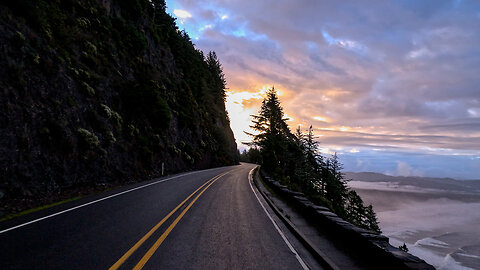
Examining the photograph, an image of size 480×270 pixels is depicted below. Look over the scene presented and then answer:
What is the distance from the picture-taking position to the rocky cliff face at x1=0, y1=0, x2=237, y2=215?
29.6 feet

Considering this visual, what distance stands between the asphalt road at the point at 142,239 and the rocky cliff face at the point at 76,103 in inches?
112

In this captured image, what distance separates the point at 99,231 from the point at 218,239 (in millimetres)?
3017

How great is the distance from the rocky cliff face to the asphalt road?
285 centimetres

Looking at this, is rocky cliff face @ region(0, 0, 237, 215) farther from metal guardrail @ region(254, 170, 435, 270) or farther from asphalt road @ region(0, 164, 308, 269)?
metal guardrail @ region(254, 170, 435, 270)

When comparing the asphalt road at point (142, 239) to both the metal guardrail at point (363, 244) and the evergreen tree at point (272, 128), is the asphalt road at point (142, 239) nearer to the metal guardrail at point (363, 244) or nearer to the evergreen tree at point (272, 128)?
the metal guardrail at point (363, 244)

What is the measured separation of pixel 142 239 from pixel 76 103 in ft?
36.3

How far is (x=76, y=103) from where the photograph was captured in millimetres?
12672

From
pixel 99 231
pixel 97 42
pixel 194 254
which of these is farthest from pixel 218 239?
pixel 97 42

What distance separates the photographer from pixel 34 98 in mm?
10172

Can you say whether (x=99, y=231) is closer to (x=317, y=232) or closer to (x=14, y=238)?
(x=14, y=238)

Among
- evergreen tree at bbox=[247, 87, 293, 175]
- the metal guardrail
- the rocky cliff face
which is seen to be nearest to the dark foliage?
evergreen tree at bbox=[247, 87, 293, 175]

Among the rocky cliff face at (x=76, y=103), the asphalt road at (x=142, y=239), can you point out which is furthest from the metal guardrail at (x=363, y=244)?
the rocky cliff face at (x=76, y=103)

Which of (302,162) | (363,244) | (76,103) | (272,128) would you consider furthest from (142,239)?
(302,162)

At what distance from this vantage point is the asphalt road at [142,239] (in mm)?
4227
